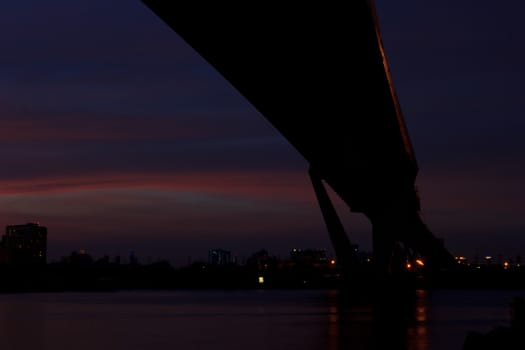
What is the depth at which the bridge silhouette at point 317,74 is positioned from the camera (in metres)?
22.2

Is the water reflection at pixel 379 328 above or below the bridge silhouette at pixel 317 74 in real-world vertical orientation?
below

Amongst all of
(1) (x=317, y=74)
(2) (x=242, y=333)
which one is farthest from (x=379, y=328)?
(1) (x=317, y=74)

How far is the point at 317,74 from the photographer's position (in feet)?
102

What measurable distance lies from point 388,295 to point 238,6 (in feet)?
209

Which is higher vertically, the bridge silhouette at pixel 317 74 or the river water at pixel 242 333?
the bridge silhouette at pixel 317 74

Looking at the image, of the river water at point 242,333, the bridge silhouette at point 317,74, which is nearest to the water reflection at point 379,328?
the river water at point 242,333

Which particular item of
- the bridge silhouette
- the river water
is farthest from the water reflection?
the bridge silhouette

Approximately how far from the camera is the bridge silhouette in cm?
2222

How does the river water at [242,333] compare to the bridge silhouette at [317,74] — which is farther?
the river water at [242,333]

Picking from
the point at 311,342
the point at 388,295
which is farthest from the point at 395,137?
the point at 388,295

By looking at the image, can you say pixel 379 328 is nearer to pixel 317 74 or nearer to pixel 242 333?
→ pixel 242 333

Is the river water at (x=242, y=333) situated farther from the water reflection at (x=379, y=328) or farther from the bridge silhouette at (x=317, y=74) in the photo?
the bridge silhouette at (x=317, y=74)

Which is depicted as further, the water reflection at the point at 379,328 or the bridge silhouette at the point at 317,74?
the water reflection at the point at 379,328

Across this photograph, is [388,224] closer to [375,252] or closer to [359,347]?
[375,252]
